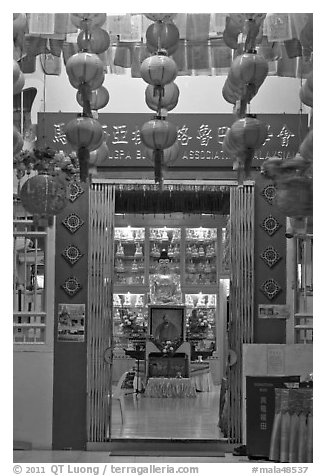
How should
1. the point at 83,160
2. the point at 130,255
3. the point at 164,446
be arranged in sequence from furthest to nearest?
the point at 130,255 → the point at 164,446 → the point at 83,160

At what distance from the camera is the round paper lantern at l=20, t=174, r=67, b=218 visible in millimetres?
4801

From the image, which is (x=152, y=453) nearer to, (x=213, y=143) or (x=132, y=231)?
(x=213, y=143)

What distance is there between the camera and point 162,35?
4.43 meters

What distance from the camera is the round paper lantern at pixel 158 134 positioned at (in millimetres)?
4504

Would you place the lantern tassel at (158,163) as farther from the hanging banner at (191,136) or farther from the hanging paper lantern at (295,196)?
the hanging banner at (191,136)

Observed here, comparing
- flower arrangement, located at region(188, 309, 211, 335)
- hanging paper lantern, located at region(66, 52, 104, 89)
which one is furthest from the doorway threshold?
flower arrangement, located at region(188, 309, 211, 335)

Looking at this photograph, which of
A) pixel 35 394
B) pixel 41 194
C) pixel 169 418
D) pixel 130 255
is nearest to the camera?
pixel 41 194

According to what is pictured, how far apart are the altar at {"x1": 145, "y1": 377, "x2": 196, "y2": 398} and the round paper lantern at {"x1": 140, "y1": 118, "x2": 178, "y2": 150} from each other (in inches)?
282

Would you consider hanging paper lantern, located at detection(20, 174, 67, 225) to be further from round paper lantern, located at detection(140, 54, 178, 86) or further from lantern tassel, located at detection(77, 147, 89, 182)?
round paper lantern, located at detection(140, 54, 178, 86)

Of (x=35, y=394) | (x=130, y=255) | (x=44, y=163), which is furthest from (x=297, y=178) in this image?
(x=130, y=255)

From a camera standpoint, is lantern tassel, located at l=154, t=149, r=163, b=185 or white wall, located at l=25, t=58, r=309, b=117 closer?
lantern tassel, located at l=154, t=149, r=163, b=185

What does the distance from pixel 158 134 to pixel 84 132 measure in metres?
0.41

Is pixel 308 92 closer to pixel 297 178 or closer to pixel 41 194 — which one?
pixel 297 178

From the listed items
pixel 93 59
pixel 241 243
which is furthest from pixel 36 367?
pixel 93 59
